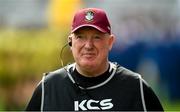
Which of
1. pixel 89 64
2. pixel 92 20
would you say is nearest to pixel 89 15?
pixel 92 20

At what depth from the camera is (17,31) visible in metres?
15.7

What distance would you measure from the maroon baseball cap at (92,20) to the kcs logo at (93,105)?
52 cm

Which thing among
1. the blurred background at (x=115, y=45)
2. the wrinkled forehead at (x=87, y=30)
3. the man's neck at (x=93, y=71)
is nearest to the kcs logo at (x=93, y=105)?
the man's neck at (x=93, y=71)

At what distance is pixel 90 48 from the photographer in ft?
19.2

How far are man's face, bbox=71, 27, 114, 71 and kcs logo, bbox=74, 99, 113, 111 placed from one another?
0.80 ft

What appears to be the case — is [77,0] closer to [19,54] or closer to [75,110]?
[19,54]

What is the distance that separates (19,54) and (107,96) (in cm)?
858

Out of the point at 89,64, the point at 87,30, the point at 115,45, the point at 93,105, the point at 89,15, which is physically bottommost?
the point at 93,105

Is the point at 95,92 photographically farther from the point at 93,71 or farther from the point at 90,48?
the point at 90,48

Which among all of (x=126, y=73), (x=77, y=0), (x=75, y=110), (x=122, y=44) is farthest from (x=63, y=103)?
(x=77, y=0)

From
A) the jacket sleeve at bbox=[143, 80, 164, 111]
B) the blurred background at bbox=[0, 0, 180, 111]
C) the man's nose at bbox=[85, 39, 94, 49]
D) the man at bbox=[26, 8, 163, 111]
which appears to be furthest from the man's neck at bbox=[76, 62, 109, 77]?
the blurred background at bbox=[0, 0, 180, 111]

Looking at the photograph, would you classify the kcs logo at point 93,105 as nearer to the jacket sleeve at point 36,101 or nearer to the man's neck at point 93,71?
the man's neck at point 93,71

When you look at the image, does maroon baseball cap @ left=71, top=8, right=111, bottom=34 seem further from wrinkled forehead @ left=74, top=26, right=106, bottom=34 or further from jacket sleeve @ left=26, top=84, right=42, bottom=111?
jacket sleeve @ left=26, top=84, right=42, bottom=111

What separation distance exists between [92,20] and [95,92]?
53 centimetres
